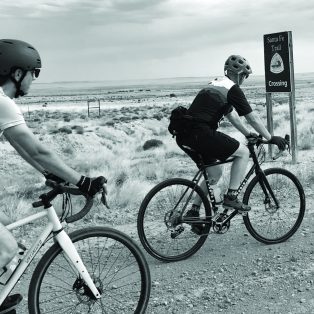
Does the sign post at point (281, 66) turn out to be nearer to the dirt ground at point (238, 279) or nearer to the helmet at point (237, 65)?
the dirt ground at point (238, 279)

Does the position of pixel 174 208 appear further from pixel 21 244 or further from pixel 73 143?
pixel 73 143

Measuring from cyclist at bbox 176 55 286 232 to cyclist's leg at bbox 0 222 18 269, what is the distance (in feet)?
8.46

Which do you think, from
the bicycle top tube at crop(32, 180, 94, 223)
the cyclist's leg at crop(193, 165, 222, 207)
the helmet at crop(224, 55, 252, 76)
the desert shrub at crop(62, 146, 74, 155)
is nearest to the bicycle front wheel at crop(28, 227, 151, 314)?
the bicycle top tube at crop(32, 180, 94, 223)

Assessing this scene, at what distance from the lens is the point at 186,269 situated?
538 cm

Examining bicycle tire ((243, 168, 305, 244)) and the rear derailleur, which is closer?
the rear derailleur

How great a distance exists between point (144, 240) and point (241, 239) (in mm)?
1384

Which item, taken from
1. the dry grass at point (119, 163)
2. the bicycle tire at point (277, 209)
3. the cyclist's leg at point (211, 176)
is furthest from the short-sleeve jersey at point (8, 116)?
the dry grass at point (119, 163)

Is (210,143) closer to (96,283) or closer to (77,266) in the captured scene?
(96,283)

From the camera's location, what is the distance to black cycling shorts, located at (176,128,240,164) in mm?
5430

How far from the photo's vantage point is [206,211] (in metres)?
5.59

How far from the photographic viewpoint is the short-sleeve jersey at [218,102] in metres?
5.50

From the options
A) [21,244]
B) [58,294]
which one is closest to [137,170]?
[58,294]

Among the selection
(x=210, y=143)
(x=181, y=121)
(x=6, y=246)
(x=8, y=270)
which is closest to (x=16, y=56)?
(x=6, y=246)

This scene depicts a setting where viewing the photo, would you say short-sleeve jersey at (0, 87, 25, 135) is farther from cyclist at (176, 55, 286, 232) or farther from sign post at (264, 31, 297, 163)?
sign post at (264, 31, 297, 163)
